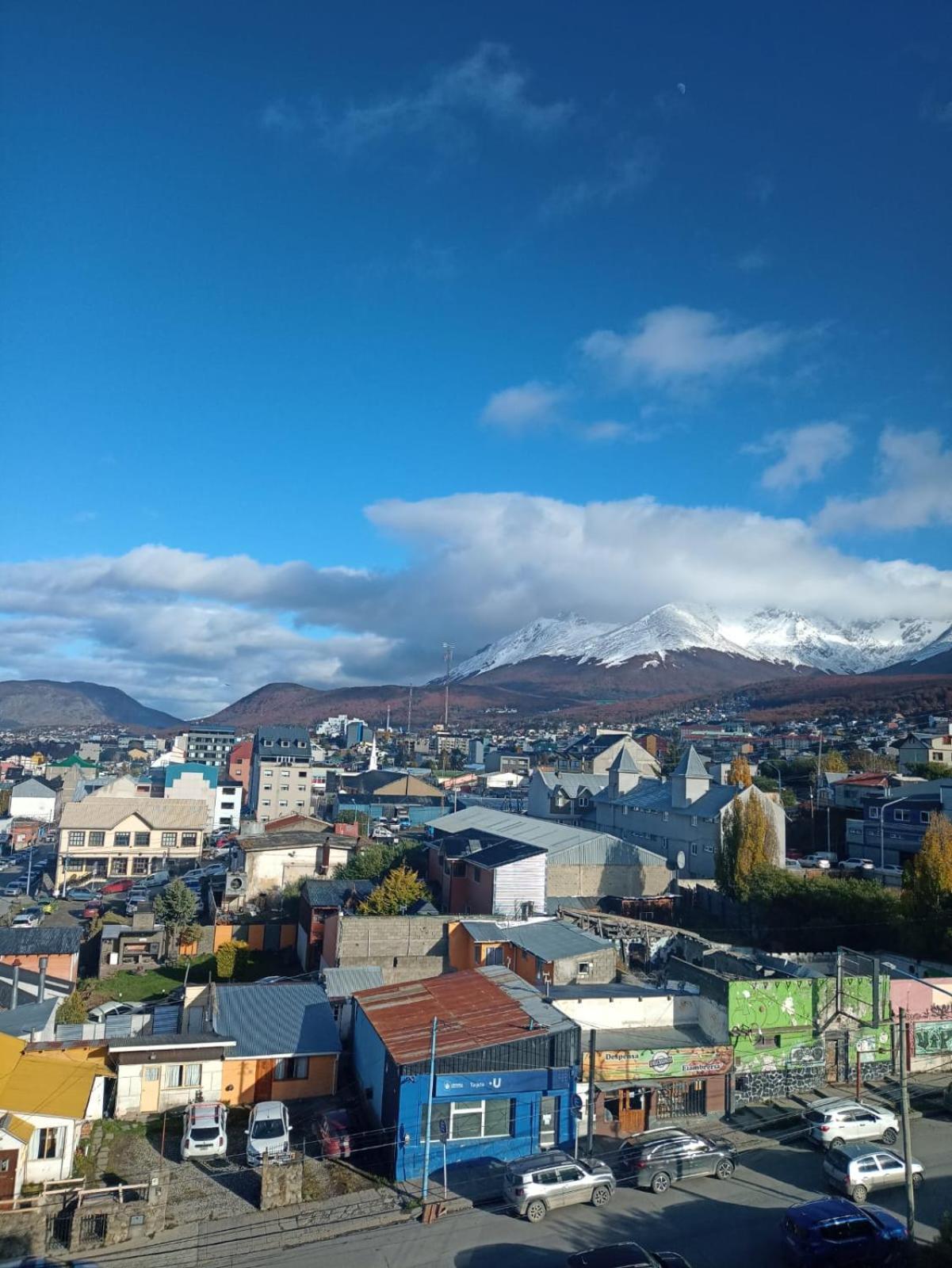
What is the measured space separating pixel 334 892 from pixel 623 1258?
74.4 feet

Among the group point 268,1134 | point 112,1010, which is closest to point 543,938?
point 268,1134

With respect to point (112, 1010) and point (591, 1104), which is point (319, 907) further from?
point (591, 1104)

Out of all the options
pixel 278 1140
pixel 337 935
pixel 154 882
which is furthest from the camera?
pixel 154 882

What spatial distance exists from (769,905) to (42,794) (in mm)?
68513

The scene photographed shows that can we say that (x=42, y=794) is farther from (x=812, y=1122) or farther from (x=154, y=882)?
(x=812, y=1122)

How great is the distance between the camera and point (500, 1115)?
15562mm

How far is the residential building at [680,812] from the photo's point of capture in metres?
40.2

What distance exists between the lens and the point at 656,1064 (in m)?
17.2

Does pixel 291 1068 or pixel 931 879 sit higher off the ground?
pixel 931 879

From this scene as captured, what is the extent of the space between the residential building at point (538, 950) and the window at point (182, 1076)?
8054mm

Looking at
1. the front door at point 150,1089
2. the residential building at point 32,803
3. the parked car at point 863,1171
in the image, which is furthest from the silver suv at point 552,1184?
the residential building at point 32,803

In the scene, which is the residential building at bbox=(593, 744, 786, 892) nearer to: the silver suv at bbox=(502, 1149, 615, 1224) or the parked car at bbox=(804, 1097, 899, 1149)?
the parked car at bbox=(804, 1097, 899, 1149)

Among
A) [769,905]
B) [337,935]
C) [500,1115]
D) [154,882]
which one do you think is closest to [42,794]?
[154,882]

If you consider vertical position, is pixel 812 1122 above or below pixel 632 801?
below
